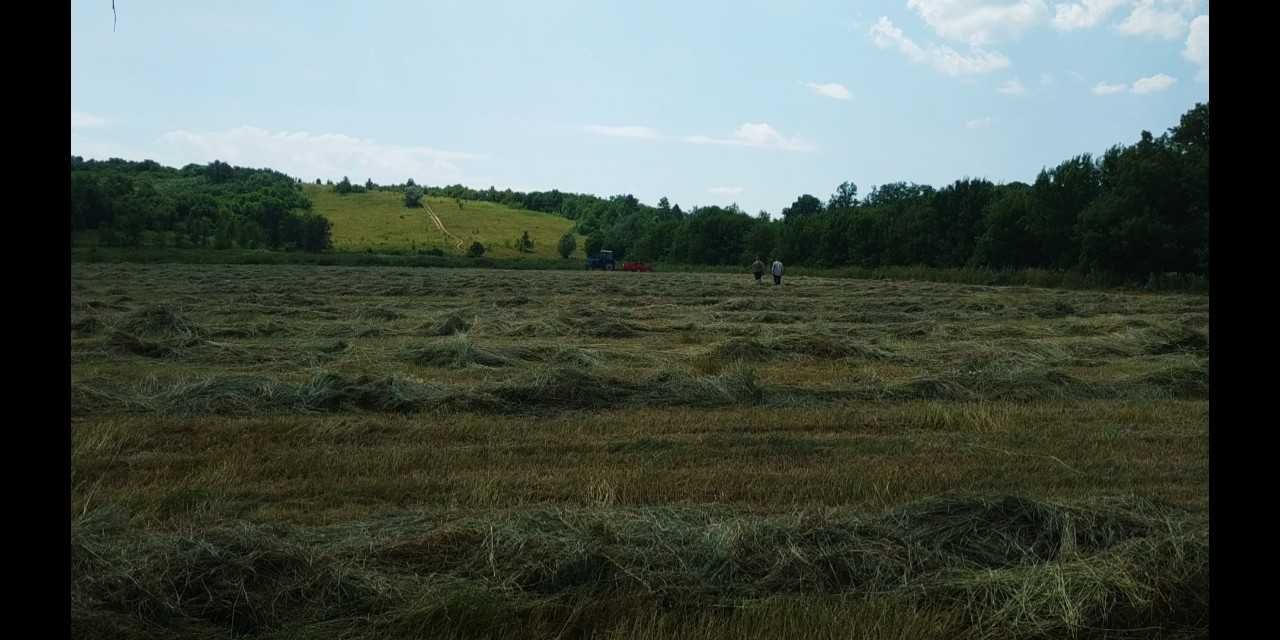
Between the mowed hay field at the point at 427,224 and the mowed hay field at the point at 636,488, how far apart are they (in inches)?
2801

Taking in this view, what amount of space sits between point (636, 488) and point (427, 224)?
98.2 meters

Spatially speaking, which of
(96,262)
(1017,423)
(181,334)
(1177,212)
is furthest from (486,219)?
(1017,423)

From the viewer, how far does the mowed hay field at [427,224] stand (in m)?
88.7

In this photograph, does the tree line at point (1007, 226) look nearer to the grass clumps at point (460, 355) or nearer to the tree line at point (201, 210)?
the grass clumps at point (460, 355)

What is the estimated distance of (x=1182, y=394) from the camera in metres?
10.0

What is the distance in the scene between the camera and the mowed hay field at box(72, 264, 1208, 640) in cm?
379

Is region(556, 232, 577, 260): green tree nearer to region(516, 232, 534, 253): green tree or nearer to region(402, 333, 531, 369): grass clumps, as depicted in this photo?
region(516, 232, 534, 253): green tree

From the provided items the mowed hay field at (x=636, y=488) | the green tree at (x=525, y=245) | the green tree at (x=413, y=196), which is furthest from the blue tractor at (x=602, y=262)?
the mowed hay field at (x=636, y=488)

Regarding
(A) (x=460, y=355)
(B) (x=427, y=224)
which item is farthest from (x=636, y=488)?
(B) (x=427, y=224)

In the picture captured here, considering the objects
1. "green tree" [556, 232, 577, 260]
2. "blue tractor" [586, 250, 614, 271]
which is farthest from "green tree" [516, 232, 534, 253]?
"blue tractor" [586, 250, 614, 271]

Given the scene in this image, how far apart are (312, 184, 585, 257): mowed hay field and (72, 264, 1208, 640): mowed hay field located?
7115 cm

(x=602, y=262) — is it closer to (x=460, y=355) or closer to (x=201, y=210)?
(x=201, y=210)
